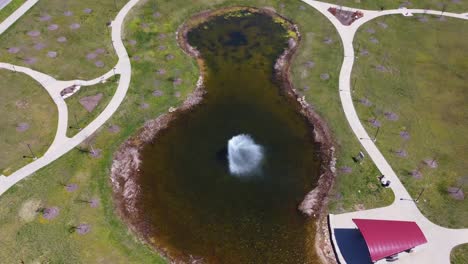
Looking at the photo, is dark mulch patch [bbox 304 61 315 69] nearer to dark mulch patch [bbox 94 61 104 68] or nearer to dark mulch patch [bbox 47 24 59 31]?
dark mulch patch [bbox 94 61 104 68]

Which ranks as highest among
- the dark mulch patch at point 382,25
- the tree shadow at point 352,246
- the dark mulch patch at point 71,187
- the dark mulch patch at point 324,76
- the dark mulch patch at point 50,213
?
the dark mulch patch at point 382,25

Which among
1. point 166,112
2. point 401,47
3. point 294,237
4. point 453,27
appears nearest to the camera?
point 294,237

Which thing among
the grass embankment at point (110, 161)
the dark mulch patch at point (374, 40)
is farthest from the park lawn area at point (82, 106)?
the dark mulch patch at point (374, 40)

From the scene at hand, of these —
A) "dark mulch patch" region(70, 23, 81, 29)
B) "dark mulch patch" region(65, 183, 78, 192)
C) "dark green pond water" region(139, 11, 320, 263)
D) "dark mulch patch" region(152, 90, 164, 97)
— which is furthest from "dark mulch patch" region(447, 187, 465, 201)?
"dark mulch patch" region(70, 23, 81, 29)

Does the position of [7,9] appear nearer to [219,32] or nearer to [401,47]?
[219,32]

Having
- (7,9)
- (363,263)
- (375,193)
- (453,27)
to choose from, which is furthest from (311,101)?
(7,9)

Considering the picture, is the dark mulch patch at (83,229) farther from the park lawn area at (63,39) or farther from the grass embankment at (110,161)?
the park lawn area at (63,39)
